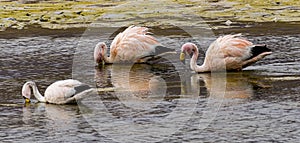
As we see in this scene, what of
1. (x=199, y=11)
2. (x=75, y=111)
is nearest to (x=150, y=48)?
(x=75, y=111)

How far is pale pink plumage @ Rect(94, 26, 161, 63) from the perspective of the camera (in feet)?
50.9

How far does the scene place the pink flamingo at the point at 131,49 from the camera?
15.5m

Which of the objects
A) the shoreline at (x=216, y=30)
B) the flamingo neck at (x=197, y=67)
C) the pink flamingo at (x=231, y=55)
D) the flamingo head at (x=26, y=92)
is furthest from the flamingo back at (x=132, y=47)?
the shoreline at (x=216, y=30)

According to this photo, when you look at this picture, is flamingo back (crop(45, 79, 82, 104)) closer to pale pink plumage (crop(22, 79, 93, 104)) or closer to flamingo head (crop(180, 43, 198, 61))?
pale pink plumage (crop(22, 79, 93, 104))

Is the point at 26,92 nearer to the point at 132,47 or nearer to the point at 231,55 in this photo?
the point at 231,55

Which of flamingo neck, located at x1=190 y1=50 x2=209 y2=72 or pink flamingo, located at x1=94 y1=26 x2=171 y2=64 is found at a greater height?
pink flamingo, located at x1=94 y1=26 x2=171 y2=64

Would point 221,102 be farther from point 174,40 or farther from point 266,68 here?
point 174,40

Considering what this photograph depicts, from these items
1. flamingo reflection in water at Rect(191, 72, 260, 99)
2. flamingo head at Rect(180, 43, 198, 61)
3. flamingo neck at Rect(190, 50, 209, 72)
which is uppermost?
flamingo head at Rect(180, 43, 198, 61)

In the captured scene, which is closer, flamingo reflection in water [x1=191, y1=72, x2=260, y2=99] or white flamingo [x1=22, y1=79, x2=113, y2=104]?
white flamingo [x1=22, y1=79, x2=113, y2=104]

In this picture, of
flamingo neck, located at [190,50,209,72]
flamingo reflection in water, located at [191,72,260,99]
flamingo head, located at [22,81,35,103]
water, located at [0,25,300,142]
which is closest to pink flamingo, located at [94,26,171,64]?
water, located at [0,25,300,142]

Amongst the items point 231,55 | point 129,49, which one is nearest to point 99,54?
point 129,49

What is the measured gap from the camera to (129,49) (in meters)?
15.5

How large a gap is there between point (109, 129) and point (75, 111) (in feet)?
4.45

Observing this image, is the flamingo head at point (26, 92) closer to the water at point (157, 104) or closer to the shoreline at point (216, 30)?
the water at point (157, 104)
